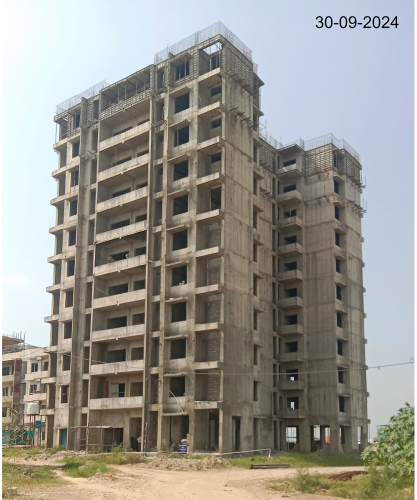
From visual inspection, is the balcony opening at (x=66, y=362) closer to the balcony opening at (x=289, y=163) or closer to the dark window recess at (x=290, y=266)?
the dark window recess at (x=290, y=266)

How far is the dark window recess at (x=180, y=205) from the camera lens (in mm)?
56469

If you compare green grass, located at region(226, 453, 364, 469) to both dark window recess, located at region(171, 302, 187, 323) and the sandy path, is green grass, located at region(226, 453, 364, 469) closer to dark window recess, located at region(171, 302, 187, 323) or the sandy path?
the sandy path

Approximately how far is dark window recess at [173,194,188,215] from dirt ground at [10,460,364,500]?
27075mm

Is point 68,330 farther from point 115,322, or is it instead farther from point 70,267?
point 70,267

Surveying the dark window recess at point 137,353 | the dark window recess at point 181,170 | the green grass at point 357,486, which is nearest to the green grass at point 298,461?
the green grass at point 357,486

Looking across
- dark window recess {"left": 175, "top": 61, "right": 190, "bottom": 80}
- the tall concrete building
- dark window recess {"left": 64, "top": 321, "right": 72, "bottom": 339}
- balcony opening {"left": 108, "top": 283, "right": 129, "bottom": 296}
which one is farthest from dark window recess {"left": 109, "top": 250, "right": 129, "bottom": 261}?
dark window recess {"left": 175, "top": 61, "right": 190, "bottom": 80}

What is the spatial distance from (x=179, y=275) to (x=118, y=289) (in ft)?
26.3

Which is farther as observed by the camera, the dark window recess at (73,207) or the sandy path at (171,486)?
the dark window recess at (73,207)

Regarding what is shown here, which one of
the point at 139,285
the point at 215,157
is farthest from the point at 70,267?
the point at 215,157

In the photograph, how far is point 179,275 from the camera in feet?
180

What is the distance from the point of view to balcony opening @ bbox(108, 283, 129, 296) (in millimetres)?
58269

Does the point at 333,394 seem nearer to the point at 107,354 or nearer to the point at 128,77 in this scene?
the point at 107,354

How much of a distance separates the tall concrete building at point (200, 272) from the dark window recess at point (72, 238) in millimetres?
229

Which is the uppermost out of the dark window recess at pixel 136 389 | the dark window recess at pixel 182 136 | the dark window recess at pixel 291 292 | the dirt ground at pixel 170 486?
the dark window recess at pixel 182 136
